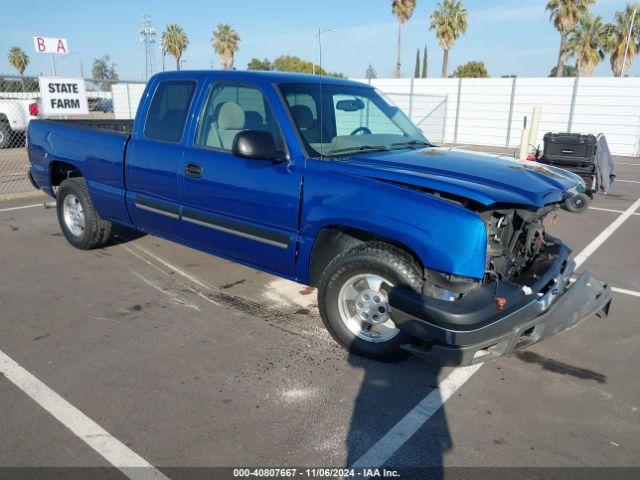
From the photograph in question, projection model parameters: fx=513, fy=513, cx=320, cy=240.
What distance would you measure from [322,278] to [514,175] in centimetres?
147

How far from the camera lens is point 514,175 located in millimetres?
3436

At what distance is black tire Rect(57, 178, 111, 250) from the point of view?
5.56 m

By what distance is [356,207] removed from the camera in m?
3.31

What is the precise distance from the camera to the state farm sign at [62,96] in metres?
9.98

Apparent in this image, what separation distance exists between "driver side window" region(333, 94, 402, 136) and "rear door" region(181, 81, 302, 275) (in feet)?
2.31

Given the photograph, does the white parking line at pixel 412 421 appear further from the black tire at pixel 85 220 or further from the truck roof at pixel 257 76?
the black tire at pixel 85 220

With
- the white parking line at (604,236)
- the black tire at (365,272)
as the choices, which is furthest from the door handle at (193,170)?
the white parking line at (604,236)

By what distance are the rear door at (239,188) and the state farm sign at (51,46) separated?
10983 mm

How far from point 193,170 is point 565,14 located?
35472 mm

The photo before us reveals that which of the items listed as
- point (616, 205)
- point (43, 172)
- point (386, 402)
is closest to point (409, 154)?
point (386, 402)

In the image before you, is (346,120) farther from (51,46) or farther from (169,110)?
(51,46)

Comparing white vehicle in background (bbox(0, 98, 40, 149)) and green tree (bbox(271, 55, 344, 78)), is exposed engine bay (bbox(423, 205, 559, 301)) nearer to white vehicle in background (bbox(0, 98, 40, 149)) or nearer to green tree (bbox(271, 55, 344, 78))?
white vehicle in background (bbox(0, 98, 40, 149))

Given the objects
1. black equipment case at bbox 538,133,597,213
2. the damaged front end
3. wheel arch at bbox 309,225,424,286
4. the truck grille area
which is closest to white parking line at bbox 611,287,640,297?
the damaged front end

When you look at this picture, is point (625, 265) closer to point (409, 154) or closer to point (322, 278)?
point (409, 154)
